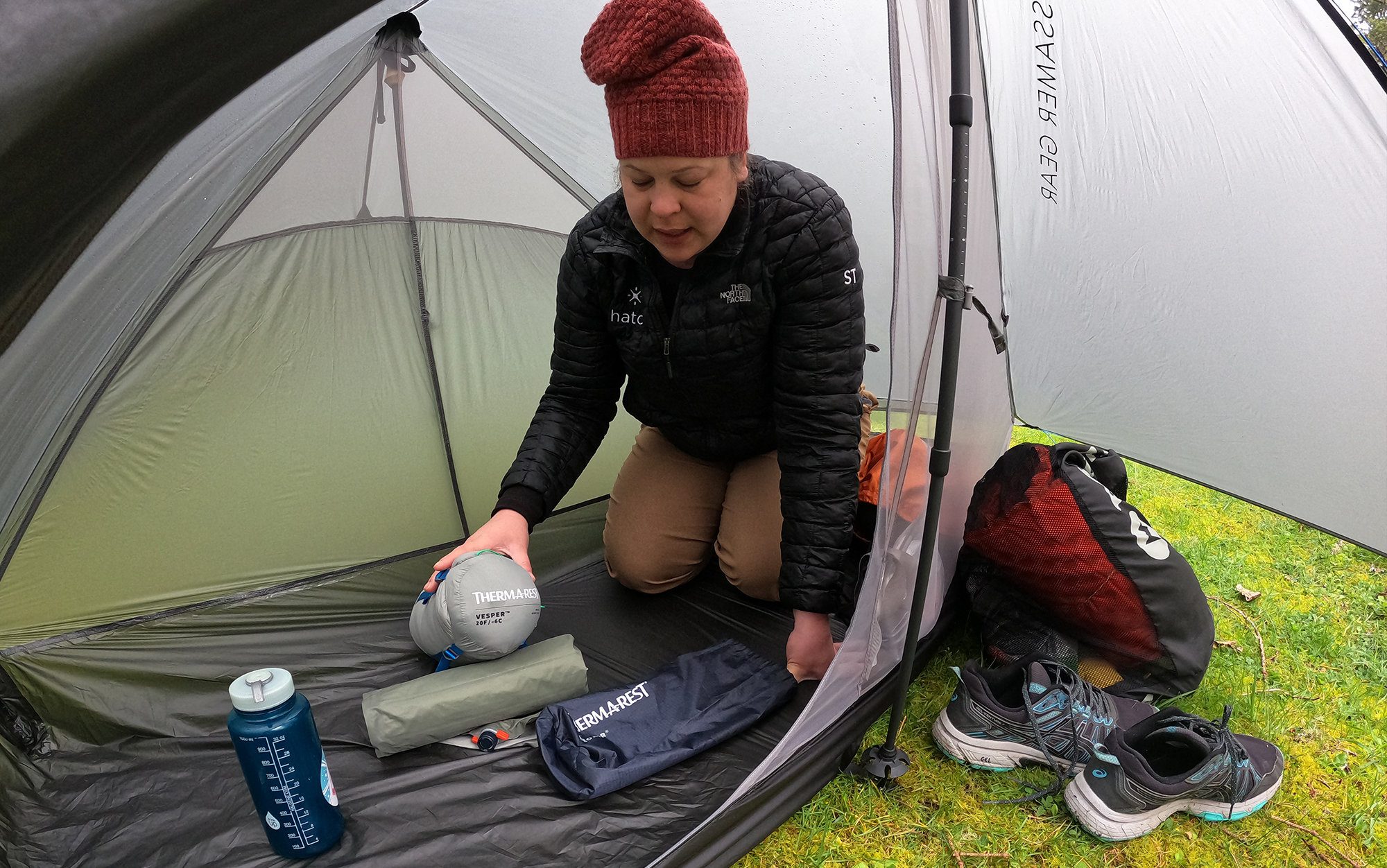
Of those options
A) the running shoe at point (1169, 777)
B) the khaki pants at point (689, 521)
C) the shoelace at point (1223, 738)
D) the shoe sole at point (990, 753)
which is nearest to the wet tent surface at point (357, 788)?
the khaki pants at point (689, 521)

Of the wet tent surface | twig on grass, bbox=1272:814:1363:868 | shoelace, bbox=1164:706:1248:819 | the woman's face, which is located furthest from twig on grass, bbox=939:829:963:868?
the woman's face

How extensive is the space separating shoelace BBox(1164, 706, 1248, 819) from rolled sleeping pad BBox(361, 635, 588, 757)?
0.98 m

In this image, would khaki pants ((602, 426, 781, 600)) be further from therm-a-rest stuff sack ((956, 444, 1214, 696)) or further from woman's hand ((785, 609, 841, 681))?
therm-a-rest stuff sack ((956, 444, 1214, 696))

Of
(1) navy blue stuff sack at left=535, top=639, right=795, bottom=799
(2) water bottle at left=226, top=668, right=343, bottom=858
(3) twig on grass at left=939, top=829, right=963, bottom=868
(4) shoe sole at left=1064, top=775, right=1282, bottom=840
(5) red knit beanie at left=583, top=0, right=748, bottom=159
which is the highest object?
(5) red knit beanie at left=583, top=0, right=748, bottom=159

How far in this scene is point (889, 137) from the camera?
1896 mm

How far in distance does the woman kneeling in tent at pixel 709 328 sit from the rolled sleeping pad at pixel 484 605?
6cm

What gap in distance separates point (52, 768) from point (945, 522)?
1.53 metres

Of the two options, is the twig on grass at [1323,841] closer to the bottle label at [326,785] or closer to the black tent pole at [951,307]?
the black tent pole at [951,307]

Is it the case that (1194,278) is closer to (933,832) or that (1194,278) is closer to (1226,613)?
(1226,613)

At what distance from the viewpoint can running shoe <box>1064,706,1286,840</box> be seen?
4.21ft

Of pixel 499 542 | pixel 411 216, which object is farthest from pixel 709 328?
pixel 411 216

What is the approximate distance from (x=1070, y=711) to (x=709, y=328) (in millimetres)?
880

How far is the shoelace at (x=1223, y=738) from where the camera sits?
1.31 meters

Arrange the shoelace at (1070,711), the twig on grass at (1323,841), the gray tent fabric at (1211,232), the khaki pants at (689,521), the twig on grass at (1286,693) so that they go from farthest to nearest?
the khaki pants at (689,521), the twig on grass at (1286,693), the gray tent fabric at (1211,232), the shoelace at (1070,711), the twig on grass at (1323,841)
